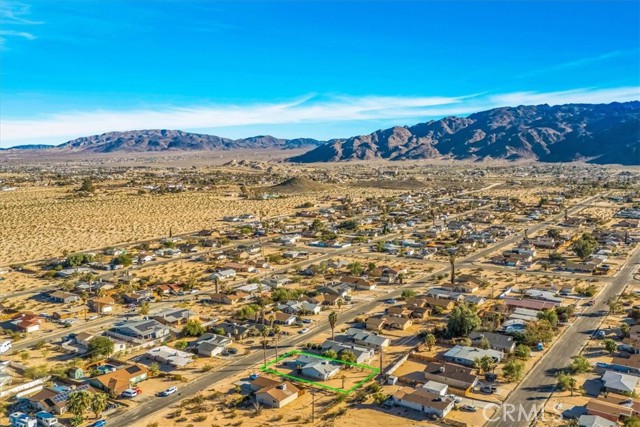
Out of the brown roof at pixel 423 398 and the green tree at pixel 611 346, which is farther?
the green tree at pixel 611 346

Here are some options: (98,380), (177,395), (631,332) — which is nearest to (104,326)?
(98,380)

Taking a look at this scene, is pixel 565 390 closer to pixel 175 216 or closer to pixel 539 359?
pixel 539 359

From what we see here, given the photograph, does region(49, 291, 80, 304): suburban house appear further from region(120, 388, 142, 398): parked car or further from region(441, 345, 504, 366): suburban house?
region(441, 345, 504, 366): suburban house

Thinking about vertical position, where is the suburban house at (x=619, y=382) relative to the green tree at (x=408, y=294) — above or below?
below

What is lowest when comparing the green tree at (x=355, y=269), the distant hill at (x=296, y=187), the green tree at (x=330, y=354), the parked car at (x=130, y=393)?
the parked car at (x=130, y=393)

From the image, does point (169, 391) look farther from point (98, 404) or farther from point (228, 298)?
point (228, 298)

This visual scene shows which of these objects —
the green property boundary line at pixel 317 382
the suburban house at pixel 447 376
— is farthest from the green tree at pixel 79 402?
the suburban house at pixel 447 376

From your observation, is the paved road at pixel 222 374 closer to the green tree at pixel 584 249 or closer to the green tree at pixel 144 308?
the green tree at pixel 144 308

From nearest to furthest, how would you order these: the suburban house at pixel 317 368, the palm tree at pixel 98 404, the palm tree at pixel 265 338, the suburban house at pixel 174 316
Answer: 1. the palm tree at pixel 98 404
2. the suburban house at pixel 317 368
3. the palm tree at pixel 265 338
4. the suburban house at pixel 174 316
